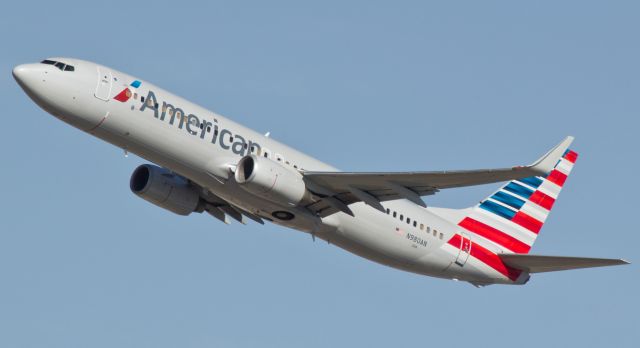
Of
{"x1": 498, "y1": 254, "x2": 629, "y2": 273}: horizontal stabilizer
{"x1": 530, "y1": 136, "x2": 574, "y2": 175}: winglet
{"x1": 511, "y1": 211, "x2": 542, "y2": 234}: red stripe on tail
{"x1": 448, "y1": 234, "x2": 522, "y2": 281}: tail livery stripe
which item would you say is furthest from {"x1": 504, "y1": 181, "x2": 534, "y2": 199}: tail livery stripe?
{"x1": 530, "y1": 136, "x2": 574, "y2": 175}: winglet

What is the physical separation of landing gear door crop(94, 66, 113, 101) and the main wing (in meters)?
8.78

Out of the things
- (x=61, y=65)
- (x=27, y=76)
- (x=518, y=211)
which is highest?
(x=518, y=211)

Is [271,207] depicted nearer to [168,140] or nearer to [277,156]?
[277,156]

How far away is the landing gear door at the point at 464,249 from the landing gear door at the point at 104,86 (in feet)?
58.6

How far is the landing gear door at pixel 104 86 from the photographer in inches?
1861

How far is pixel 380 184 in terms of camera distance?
49.0m

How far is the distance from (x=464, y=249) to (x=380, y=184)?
25.5ft

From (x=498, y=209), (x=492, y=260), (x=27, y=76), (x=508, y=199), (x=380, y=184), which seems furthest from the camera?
(x=508, y=199)

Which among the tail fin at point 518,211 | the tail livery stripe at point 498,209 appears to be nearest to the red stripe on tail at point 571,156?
the tail fin at point 518,211

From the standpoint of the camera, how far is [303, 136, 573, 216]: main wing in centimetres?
4612

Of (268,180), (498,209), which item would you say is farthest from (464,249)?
(268,180)

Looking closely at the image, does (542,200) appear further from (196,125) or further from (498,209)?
(196,125)

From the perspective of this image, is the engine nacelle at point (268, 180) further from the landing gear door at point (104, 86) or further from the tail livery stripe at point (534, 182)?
the tail livery stripe at point (534, 182)

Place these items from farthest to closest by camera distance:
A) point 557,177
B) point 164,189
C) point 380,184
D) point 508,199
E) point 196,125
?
point 557,177 → point 508,199 → point 164,189 → point 380,184 → point 196,125
